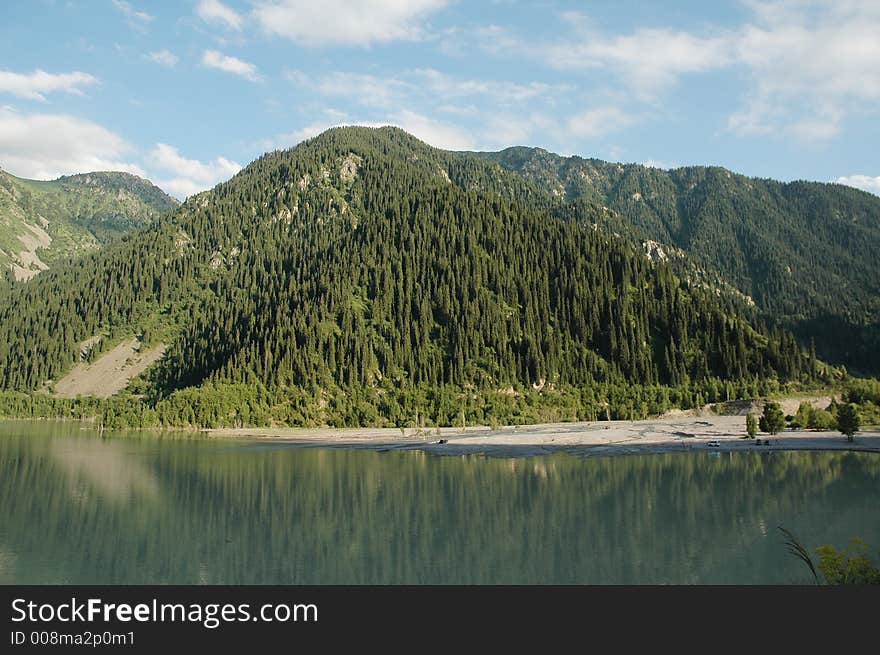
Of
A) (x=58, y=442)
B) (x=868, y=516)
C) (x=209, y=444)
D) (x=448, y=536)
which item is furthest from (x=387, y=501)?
(x=58, y=442)

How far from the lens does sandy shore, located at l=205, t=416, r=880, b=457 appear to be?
91.4 metres

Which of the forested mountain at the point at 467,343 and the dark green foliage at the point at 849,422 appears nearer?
the dark green foliage at the point at 849,422

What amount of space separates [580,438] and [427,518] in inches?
2593

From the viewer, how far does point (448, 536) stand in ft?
129

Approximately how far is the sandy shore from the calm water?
12.5 meters

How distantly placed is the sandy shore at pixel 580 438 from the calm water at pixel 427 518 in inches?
493

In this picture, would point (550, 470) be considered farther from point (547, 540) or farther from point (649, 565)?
point (649, 565)

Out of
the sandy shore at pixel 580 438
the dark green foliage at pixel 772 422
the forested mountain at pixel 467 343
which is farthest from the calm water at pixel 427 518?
the forested mountain at pixel 467 343

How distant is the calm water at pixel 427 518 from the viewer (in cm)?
3256

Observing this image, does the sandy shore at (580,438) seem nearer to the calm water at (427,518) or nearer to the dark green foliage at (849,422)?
the dark green foliage at (849,422)

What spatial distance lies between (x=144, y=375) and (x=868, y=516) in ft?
608

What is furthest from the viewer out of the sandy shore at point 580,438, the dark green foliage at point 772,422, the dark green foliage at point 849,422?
the dark green foliage at point 772,422

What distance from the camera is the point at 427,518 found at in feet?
147

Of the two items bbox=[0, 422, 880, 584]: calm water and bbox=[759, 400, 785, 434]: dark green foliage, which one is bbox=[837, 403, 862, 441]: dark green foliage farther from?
bbox=[0, 422, 880, 584]: calm water
